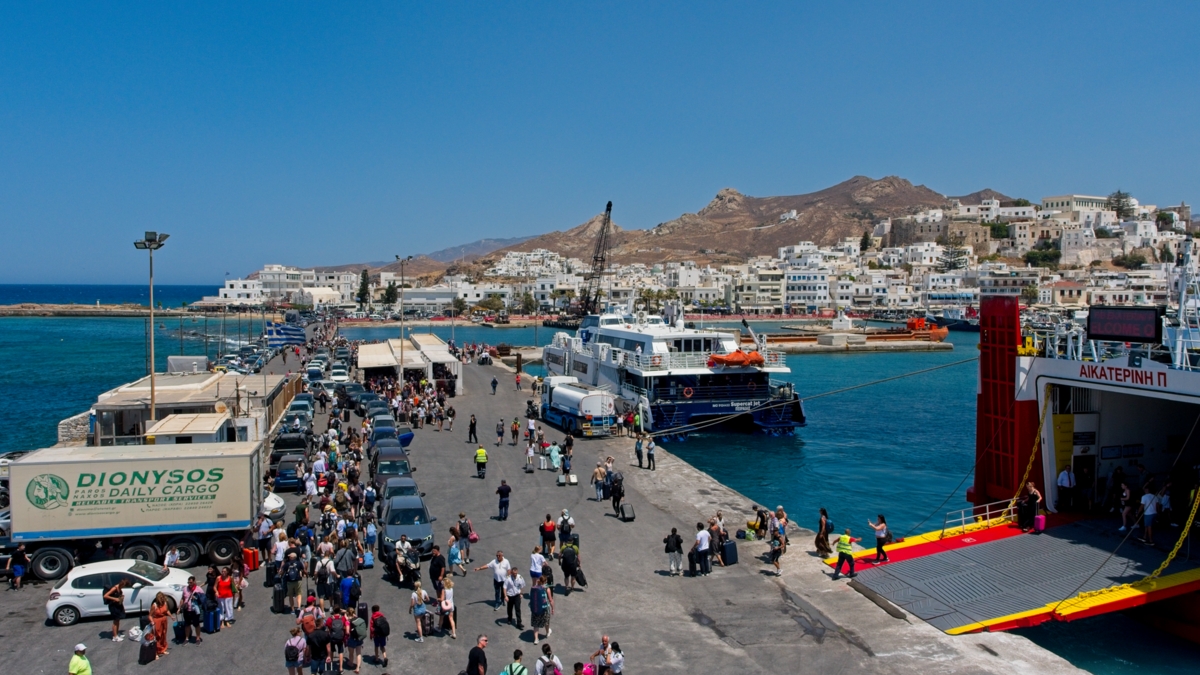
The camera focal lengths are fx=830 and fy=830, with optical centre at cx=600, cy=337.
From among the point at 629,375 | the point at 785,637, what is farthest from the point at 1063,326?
the point at 629,375

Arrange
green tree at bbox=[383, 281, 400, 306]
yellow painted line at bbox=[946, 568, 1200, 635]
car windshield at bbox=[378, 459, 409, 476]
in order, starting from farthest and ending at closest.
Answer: green tree at bbox=[383, 281, 400, 306] → car windshield at bbox=[378, 459, 409, 476] → yellow painted line at bbox=[946, 568, 1200, 635]

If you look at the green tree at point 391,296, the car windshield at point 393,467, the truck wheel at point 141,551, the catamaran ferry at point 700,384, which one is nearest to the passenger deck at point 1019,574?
the car windshield at point 393,467

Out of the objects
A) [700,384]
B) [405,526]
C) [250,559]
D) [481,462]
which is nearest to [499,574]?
[405,526]

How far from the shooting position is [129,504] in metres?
14.8

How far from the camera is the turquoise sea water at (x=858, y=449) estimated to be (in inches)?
551

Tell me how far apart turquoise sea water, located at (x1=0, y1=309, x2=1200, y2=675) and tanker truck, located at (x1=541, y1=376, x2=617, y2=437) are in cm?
380

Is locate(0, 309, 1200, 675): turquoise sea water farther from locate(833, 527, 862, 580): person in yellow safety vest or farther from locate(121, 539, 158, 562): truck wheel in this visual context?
locate(121, 539, 158, 562): truck wheel

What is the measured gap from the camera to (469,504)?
66.6ft

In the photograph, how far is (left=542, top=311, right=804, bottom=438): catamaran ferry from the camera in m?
34.5

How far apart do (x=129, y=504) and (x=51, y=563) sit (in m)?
1.59

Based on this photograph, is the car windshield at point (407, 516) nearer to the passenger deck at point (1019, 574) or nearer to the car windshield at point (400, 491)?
the car windshield at point (400, 491)

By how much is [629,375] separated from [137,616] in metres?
25.5

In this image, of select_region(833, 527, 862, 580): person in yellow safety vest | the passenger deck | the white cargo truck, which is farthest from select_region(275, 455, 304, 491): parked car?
select_region(833, 527, 862, 580): person in yellow safety vest

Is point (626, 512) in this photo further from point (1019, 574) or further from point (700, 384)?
point (700, 384)
